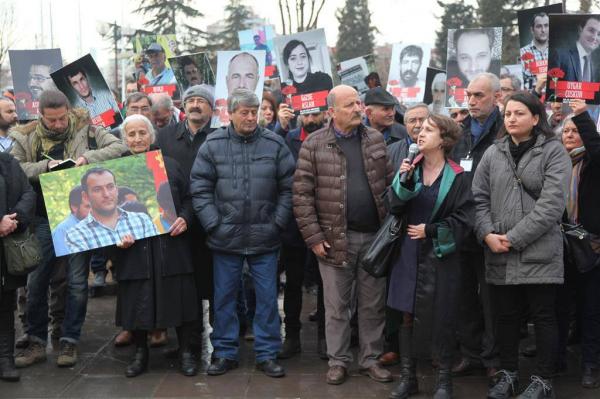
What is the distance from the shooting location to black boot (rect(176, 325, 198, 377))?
5969 millimetres

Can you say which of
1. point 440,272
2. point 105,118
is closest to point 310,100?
point 105,118

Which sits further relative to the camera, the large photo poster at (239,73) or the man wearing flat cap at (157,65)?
the man wearing flat cap at (157,65)

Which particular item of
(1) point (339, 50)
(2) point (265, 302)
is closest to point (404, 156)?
(2) point (265, 302)

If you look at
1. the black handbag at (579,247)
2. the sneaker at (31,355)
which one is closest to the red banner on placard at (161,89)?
the sneaker at (31,355)

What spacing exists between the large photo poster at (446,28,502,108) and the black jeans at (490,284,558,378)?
331cm

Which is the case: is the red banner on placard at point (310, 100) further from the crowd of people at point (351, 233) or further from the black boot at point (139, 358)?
the black boot at point (139, 358)

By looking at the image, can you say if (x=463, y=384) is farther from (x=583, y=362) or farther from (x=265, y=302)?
(x=265, y=302)

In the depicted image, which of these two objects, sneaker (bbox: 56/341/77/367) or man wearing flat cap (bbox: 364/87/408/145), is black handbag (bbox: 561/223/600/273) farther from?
sneaker (bbox: 56/341/77/367)

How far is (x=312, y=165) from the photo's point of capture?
19.1ft

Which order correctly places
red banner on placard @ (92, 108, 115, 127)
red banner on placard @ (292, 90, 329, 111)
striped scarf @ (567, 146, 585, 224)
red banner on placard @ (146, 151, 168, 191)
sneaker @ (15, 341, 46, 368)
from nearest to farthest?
1. striped scarf @ (567, 146, 585, 224)
2. red banner on placard @ (146, 151, 168, 191)
3. sneaker @ (15, 341, 46, 368)
4. red banner on placard @ (292, 90, 329, 111)
5. red banner on placard @ (92, 108, 115, 127)

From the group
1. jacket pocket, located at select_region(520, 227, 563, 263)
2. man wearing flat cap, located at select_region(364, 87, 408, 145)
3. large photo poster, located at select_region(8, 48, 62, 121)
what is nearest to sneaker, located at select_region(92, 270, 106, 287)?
large photo poster, located at select_region(8, 48, 62, 121)

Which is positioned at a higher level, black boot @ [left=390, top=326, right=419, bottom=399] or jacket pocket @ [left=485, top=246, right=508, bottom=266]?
jacket pocket @ [left=485, top=246, right=508, bottom=266]

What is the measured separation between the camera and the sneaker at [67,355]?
6207mm

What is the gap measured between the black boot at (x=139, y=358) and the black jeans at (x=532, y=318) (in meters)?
2.85
